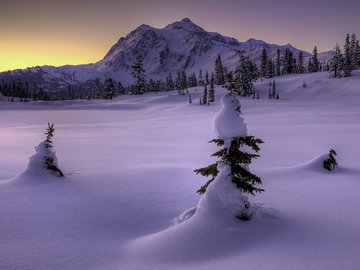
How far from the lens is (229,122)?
7.17 m

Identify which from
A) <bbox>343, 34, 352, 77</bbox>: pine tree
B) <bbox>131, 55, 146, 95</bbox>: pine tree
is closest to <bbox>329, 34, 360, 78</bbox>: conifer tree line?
<bbox>343, 34, 352, 77</bbox>: pine tree

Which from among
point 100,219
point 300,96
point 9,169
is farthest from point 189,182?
point 300,96

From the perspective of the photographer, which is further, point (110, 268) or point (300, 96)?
point (300, 96)

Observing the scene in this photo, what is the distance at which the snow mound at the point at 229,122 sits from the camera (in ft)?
23.1

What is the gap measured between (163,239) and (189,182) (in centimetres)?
487

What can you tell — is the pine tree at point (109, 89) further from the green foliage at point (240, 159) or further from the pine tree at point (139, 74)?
the green foliage at point (240, 159)

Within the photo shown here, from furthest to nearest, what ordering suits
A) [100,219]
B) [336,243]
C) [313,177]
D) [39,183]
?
1. [313,177]
2. [39,183]
3. [100,219]
4. [336,243]

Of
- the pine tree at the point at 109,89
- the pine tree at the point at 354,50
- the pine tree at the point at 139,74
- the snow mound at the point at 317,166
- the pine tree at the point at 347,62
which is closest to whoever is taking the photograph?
the snow mound at the point at 317,166

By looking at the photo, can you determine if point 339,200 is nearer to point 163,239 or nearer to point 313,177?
point 313,177

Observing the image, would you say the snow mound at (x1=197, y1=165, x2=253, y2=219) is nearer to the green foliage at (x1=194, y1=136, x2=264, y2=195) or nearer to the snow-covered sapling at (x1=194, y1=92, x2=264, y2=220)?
the snow-covered sapling at (x1=194, y1=92, x2=264, y2=220)

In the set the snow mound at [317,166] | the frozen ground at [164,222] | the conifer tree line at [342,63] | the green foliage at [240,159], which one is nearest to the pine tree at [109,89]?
the conifer tree line at [342,63]

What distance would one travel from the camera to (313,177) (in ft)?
35.3

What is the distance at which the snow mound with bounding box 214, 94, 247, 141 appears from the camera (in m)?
7.04

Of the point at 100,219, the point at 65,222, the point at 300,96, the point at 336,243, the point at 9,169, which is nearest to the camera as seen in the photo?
the point at 336,243
